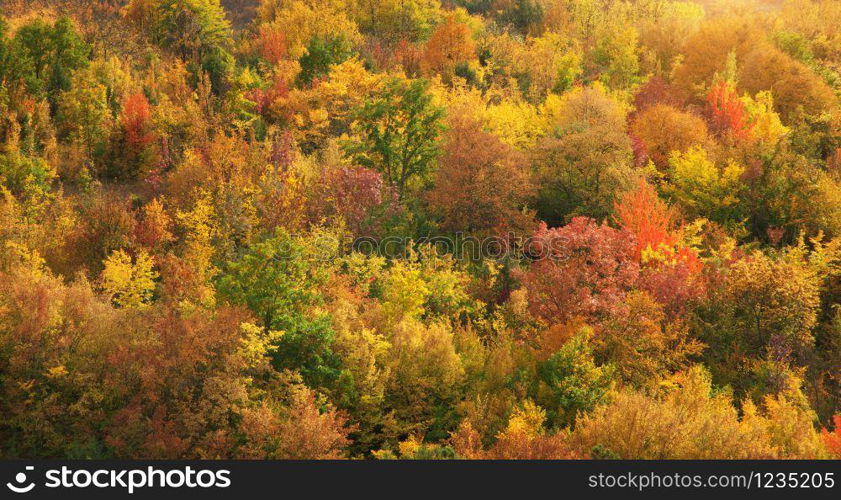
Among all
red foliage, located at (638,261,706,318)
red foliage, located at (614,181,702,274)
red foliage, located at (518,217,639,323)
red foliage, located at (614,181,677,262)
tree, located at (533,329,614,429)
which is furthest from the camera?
red foliage, located at (614,181,677,262)

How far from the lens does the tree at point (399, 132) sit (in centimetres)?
4712

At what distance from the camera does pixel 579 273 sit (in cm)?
3741

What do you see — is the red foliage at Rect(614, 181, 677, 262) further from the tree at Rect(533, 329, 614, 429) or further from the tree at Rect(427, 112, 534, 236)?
the tree at Rect(533, 329, 614, 429)

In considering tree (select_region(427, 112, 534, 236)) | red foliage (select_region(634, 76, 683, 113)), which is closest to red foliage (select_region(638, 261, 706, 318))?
tree (select_region(427, 112, 534, 236))

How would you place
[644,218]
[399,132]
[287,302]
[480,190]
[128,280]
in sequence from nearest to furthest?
1. [287,302]
2. [128,280]
3. [644,218]
4. [480,190]
5. [399,132]

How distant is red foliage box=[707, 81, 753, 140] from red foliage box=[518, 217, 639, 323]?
24.3 m

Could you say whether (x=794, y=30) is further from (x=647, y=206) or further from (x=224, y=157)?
(x=224, y=157)

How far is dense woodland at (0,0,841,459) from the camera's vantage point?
→ 2738 centimetres

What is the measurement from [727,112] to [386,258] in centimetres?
3419

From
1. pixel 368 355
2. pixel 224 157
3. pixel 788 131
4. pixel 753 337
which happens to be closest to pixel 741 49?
pixel 788 131

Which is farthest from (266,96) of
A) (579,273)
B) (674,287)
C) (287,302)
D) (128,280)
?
(674,287)

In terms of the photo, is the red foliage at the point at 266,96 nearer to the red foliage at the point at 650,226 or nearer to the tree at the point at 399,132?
the tree at the point at 399,132

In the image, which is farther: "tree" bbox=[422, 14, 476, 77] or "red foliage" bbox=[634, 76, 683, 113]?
"tree" bbox=[422, 14, 476, 77]

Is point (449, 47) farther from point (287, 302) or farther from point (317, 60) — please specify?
point (287, 302)
